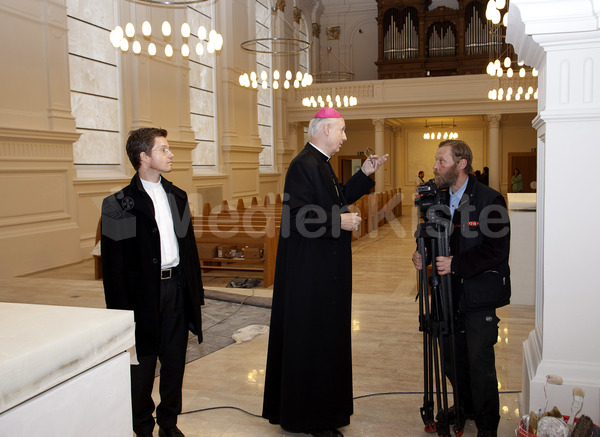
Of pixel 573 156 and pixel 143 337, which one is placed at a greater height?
pixel 573 156

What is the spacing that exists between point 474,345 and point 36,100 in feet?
26.0

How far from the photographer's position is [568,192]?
2305 millimetres

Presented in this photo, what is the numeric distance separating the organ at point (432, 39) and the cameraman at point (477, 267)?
57.9 feet

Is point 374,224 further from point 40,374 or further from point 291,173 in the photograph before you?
point 40,374

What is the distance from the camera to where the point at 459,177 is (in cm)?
281

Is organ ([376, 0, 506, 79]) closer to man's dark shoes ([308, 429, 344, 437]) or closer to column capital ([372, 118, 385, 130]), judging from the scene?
column capital ([372, 118, 385, 130])

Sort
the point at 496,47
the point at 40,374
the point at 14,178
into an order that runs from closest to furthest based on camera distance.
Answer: the point at 40,374 < the point at 14,178 < the point at 496,47

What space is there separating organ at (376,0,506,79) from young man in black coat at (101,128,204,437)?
710 inches

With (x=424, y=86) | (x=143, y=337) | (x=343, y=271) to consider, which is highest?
(x=424, y=86)

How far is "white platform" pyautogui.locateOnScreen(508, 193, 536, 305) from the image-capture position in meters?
5.50

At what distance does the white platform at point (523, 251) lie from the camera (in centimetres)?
550

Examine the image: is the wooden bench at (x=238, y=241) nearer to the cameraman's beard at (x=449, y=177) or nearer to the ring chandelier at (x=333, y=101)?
the cameraman's beard at (x=449, y=177)

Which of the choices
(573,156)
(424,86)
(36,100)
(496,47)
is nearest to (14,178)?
(36,100)

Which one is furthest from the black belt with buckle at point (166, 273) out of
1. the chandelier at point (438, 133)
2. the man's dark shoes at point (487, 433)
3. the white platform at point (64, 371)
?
the chandelier at point (438, 133)
